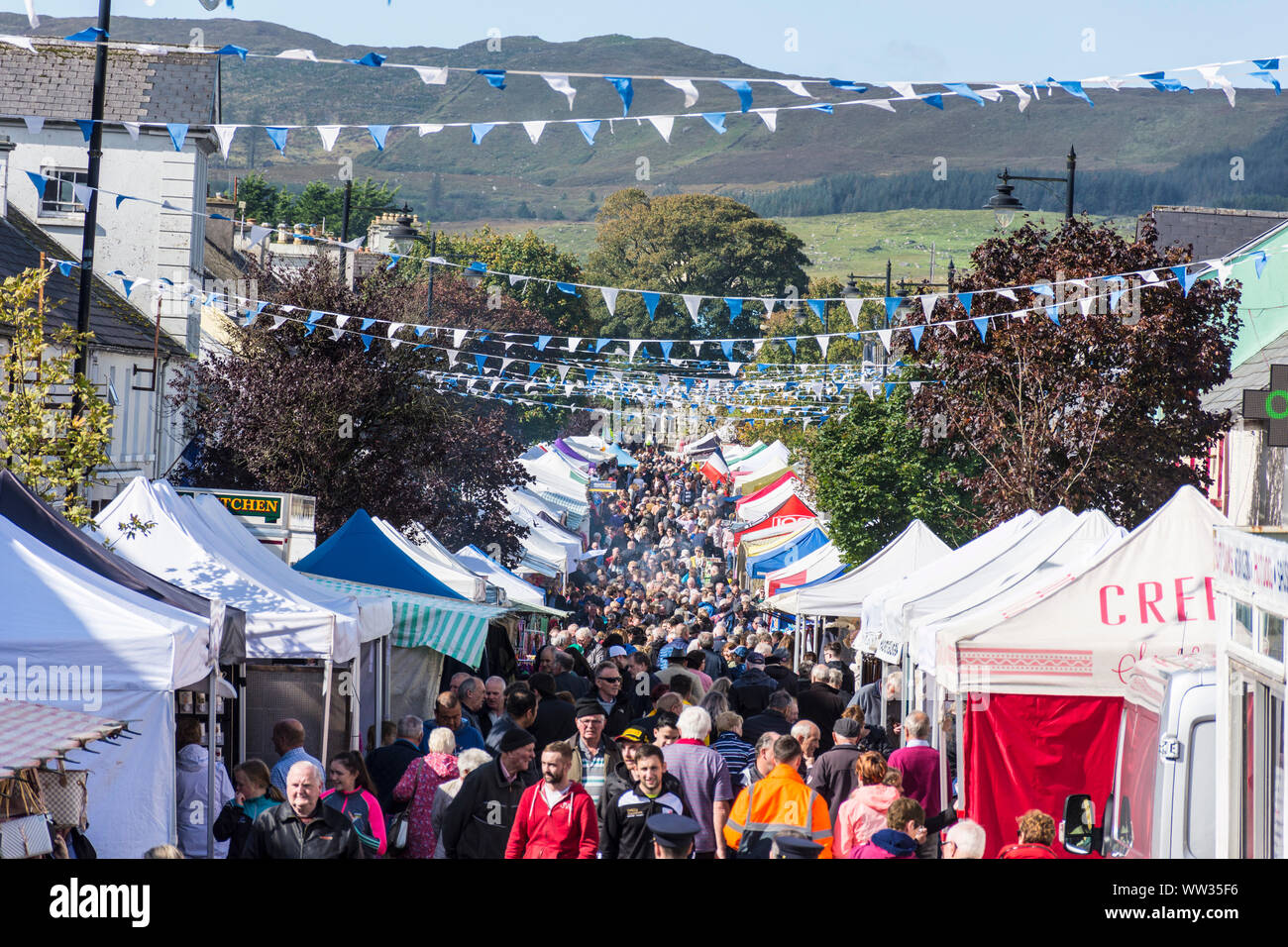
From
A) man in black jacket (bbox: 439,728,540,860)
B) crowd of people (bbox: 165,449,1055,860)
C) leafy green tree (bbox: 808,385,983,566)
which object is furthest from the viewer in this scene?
leafy green tree (bbox: 808,385,983,566)

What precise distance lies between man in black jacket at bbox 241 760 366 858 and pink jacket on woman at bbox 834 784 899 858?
2612 mm

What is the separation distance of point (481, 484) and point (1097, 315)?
1631cm

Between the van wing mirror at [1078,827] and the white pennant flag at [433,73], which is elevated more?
the white pennant flag at [433,73]

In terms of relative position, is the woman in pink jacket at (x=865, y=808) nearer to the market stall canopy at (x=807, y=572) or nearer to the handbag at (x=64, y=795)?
the handbag at (x=64, y=795)

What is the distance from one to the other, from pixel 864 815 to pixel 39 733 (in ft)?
13.9

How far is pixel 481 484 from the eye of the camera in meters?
32.4

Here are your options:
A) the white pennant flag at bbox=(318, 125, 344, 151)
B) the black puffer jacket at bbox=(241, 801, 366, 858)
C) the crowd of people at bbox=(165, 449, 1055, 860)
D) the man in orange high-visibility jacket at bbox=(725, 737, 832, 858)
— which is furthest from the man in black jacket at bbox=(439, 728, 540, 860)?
the white pennant flag at bbox=(318, 125, 344, 151)

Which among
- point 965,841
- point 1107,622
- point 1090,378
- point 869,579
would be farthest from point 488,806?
point 1090,378

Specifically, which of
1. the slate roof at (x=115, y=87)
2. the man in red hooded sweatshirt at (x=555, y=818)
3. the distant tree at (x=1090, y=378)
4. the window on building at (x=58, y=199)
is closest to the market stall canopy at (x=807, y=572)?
the distant tree at (x=1090, y=378)

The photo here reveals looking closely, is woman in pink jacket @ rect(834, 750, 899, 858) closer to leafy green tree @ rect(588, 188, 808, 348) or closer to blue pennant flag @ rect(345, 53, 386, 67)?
blue pennant flag @ rect(345, 53, 386, 67)

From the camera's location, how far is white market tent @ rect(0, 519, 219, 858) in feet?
28.1

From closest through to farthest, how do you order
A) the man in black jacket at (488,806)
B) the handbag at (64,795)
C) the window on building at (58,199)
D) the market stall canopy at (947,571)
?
1. the handbag at (64,795)
2. the man in black jacket at (488,806)
3. the market stall canopy at (947,571)
4. the window on building at (58,199)

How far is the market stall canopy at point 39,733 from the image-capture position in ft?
18.0

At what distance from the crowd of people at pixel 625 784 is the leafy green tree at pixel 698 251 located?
90761mm
